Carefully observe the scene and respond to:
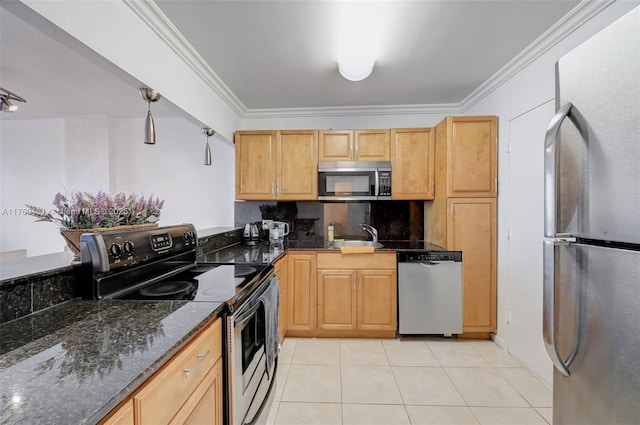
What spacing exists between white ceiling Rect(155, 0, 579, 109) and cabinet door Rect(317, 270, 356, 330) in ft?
6.14

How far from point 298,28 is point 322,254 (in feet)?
6.17

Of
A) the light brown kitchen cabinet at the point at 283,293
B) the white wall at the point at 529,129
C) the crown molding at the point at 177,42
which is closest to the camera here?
the crown molding at the point at 177,42

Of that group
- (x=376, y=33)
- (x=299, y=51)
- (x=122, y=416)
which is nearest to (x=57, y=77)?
(x=299, y=51)

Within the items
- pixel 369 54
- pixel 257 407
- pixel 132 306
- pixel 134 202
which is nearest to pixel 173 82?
pixel 134 202

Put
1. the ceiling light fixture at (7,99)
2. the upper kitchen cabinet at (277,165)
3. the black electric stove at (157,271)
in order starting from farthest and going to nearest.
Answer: the upper kitchen cabinet at (277,165)
the ceiling light fixture at (7,99)
the black electric stove at (157,271)

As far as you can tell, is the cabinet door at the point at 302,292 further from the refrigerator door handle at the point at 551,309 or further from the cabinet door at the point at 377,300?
the refrigerator door handle at the point at 551,309

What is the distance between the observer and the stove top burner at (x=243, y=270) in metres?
1.61

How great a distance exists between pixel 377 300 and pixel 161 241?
199 cm

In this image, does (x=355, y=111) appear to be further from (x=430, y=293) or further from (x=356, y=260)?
(x=430, y=293)

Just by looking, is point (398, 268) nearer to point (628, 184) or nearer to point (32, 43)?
point (628, 184)

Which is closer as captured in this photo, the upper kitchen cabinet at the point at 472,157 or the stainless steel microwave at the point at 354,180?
the upper kitchen cabinet at the point at 472,157

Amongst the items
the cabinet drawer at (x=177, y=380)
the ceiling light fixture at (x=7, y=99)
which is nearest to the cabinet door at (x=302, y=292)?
the cabinet drawer at (x=177, y=380)

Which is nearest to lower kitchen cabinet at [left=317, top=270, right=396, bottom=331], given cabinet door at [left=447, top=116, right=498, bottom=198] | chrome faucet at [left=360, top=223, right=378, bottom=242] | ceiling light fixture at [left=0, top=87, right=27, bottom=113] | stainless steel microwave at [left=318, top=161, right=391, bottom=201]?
chrome faucet at [left=360, top=223, right=378, bottom=242]

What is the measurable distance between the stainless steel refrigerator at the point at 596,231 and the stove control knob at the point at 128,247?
1.75m
